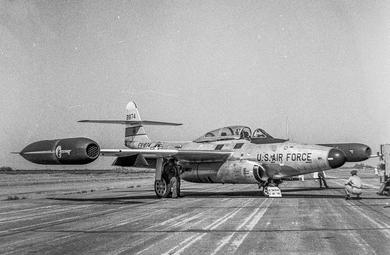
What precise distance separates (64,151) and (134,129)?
16502 millimetres

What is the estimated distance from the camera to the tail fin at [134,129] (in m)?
34.1

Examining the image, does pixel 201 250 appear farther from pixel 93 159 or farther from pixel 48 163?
pixel 48 163

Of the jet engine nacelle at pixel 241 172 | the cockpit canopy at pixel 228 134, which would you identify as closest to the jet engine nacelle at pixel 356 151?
the cockpit canopy at pixel 228 134

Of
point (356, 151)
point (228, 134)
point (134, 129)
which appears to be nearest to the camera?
point (228, 134)

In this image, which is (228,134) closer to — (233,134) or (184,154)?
(233,134)

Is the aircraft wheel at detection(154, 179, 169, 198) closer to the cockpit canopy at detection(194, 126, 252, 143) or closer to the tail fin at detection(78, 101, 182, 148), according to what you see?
the cockpit canopy at detection(194, 126, 252, 143)

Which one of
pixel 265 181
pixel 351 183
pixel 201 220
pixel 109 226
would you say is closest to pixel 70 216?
pixel 109 226

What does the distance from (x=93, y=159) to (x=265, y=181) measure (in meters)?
8.92

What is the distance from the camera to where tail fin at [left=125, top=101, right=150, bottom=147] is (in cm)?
3409

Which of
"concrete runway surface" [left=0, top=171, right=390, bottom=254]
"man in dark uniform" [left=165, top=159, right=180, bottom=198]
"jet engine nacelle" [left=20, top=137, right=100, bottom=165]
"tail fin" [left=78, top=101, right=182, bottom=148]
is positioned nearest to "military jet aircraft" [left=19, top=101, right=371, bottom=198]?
"jet engine nacelle" [left=20, top=137, right=100, bottom=165]

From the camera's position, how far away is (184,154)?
23.3 m

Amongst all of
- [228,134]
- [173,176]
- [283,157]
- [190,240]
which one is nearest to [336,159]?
[283,157]

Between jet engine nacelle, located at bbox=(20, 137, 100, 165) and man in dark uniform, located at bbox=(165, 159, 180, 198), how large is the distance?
6367 mm

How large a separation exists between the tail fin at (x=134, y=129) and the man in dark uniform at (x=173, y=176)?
933cm
